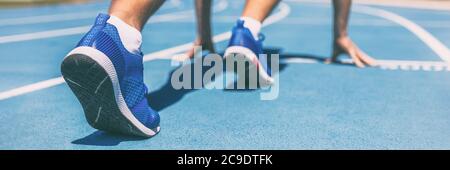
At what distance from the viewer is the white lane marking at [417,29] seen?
3706mm

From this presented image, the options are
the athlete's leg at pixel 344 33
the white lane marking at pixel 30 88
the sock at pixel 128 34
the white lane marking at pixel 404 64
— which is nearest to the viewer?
the sock at pixel 128 34

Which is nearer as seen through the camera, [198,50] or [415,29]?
[198,50]

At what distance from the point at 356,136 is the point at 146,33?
3.02 metres

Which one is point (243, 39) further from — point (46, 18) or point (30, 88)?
point (46, 18)

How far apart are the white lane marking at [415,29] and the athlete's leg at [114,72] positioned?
2.37 metres

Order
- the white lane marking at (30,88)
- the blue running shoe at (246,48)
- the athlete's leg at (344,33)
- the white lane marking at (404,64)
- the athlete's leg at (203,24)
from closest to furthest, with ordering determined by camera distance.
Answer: the blue running shoe at (246,48) < the white lane marking at (30,88) < the white lane marking at (404,64) < the athlete's leg at (344,33) < the athlete's leg at (203,24)

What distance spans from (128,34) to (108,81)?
0.73ft

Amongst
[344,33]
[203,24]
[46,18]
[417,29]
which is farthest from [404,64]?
[46,18]

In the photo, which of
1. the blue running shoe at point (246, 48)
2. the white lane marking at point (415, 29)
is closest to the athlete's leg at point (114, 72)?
the blue running shoe at point (246, 48)

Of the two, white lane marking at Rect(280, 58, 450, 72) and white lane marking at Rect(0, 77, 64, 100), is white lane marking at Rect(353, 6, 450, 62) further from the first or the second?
white lane marking at Rect(0, 77, 64, 100)

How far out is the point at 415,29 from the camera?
494 cm

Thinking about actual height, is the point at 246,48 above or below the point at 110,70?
below
